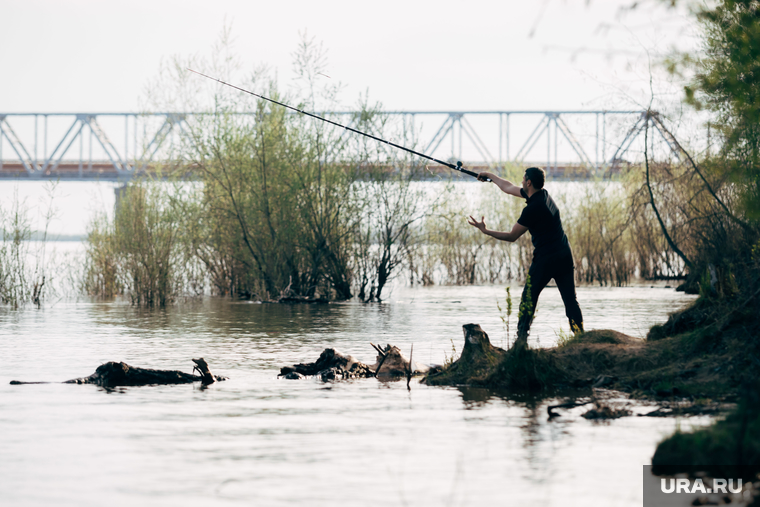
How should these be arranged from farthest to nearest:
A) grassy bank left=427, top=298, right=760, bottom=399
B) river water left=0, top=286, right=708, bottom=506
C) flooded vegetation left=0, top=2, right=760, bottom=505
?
1. grassy bank left=427, top=298, right=760, bottom=399
2. flooded vegetation left=0, top=2, right=760, bottom=505
3. river water left=0, top=286, right=708, bottom=506

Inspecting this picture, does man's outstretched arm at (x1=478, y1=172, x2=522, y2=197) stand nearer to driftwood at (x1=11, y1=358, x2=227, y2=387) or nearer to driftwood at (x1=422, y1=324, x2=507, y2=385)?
driftwood at (x1=422, y1=324, x2=507, y2=385)

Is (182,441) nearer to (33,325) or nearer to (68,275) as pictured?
(33,325)

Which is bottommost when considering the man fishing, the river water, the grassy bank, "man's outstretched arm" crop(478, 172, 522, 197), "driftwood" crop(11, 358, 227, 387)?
the river water

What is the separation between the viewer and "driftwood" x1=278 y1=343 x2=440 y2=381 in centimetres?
885

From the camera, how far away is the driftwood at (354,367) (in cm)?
885

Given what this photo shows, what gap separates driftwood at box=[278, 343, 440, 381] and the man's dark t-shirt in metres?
1.63

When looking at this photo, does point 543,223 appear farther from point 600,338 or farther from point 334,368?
point 334,368

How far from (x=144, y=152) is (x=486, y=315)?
961 cm

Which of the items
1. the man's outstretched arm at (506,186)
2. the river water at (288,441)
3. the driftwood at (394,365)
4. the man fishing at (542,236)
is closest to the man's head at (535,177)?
the man fishing at (542,236)

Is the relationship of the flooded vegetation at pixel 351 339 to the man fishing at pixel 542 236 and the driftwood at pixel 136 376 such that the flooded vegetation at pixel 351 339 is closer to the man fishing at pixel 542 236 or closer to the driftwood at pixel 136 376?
the driftwood at pixel 136 376

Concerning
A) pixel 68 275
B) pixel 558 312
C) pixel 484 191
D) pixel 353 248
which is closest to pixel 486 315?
pixel 558 312

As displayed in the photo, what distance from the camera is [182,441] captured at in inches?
229

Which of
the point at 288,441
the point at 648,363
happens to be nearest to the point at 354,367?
the point at 648,363

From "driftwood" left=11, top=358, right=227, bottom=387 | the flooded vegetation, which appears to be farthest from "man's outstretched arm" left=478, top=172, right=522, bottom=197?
"driftwood" left=11, top=358, right=227, bottom=387
